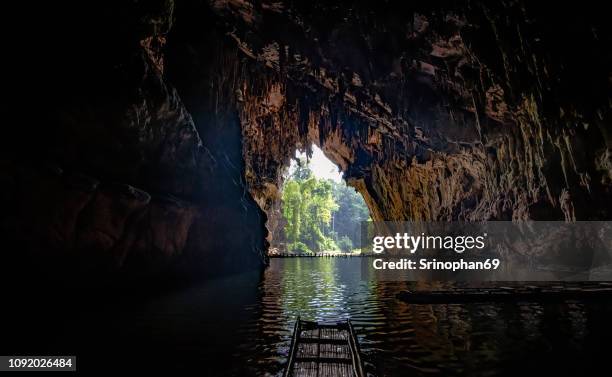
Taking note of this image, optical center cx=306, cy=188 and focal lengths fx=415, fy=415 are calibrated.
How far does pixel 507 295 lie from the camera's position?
1381cm

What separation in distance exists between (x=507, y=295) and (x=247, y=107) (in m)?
19.1

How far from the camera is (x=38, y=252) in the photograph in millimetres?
11844

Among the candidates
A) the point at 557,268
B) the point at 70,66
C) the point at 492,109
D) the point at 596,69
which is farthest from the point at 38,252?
the point at 557,268

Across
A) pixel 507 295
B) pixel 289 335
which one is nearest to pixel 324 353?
pixel 289 335

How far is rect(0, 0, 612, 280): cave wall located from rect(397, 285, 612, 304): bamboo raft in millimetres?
4508

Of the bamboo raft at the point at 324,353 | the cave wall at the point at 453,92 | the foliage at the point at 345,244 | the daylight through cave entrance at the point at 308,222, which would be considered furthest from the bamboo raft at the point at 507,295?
the foliage at the point at 345,244

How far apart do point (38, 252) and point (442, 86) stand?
18245mm

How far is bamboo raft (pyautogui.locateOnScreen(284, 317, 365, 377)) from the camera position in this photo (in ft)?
18.8

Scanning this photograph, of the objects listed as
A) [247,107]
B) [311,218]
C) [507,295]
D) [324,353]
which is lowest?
[507,295]

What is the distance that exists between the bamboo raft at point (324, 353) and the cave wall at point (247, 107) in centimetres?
888

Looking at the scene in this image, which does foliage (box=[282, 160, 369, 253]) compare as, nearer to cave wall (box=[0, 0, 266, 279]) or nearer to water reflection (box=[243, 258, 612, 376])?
cave wall (box=[0, 0, 266, 279])

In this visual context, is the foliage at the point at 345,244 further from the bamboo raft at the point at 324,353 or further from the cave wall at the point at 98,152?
the bamboo raft at the point at 324,353

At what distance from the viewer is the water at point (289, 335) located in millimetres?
6512

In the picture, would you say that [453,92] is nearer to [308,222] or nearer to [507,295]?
[507,295]
